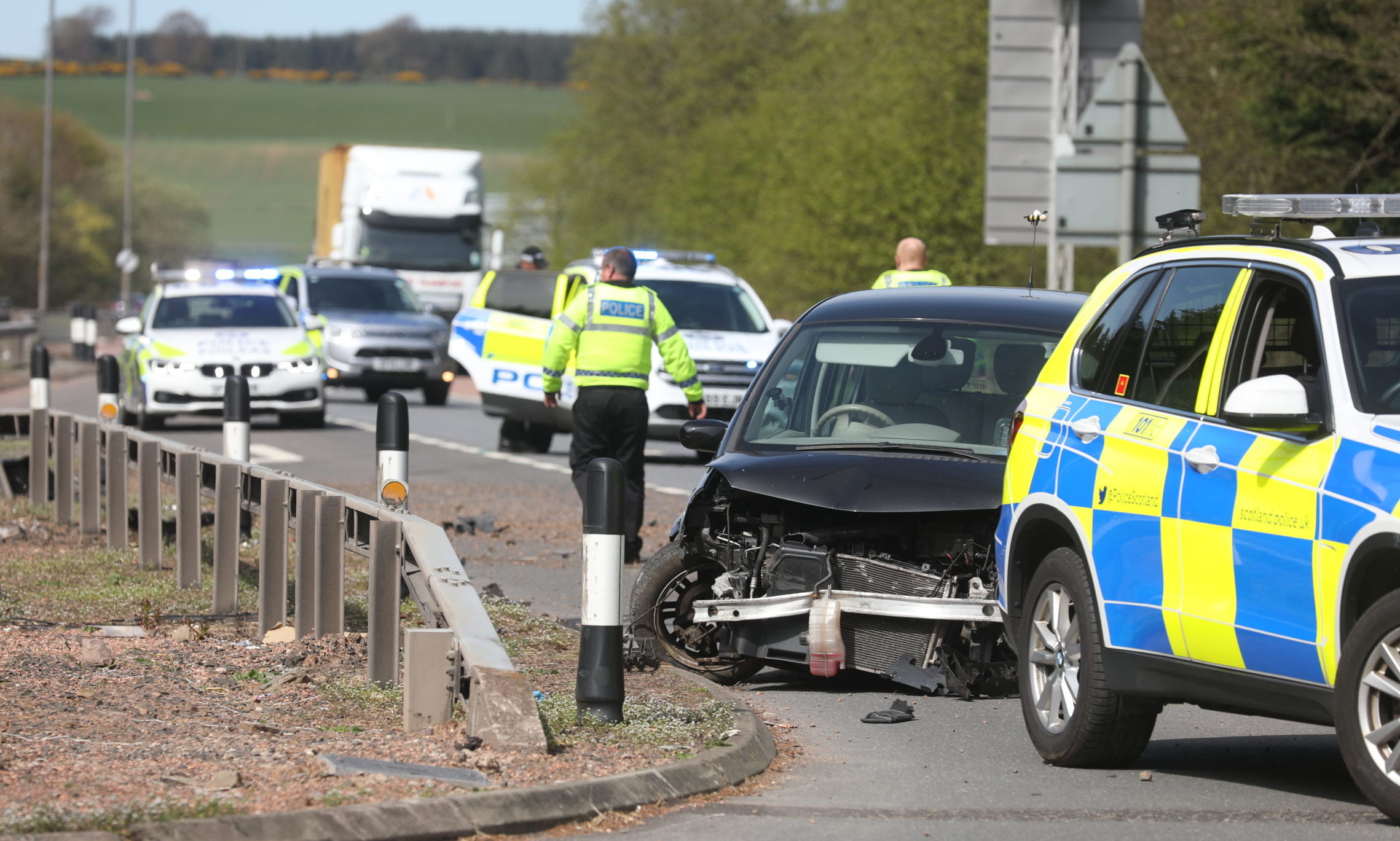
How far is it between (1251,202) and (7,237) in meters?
74.4

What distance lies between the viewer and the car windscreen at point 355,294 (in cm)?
3061

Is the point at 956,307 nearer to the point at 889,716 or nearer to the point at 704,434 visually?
the point at 704,434

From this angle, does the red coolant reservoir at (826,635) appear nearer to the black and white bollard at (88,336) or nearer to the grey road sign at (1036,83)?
the grey road sign at (1036,83)

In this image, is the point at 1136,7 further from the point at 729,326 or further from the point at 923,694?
the point at 923,694

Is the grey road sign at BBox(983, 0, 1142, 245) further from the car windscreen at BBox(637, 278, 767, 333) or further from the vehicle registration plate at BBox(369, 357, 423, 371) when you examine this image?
the vehicle registration plate at BBox(369, 357, 423, 371)

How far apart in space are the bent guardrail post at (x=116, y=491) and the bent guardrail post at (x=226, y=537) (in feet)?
8.75

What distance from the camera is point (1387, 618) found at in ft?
17.4

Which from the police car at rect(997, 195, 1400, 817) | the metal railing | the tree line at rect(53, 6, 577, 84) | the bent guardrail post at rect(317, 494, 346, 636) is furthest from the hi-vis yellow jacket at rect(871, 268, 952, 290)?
the tree line at rect(53, 6, 577, 84)

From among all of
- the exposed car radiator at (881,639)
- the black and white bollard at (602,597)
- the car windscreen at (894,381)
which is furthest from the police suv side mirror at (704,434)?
the black and white bollard at (602,597)

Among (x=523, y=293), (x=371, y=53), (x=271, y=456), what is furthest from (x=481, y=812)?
(x=371, y=53)

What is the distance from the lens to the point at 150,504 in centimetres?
1169

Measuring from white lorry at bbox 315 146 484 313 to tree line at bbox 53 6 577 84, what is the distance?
135 meters

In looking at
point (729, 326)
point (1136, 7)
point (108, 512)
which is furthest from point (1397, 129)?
point (108, 512)

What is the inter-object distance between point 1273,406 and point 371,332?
25.1 metres
